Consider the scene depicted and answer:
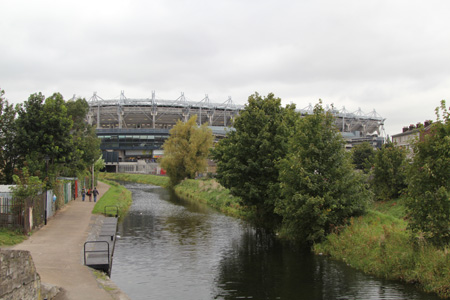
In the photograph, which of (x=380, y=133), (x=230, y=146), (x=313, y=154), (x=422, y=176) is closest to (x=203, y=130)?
(x=230, y=146)

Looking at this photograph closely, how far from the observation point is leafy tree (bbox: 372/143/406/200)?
103 ft

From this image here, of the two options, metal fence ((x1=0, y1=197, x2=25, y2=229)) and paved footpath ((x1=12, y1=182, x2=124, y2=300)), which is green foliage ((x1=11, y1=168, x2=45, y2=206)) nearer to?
metal fence ((x1=0, y1=197, x2=25, y2=229))

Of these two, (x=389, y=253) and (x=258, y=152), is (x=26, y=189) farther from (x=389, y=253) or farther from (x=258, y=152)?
(x=389, y=253)

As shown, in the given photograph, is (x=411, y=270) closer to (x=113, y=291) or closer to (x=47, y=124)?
(x=113, y=291)

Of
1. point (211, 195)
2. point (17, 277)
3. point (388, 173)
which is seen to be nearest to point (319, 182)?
point (388, 173)

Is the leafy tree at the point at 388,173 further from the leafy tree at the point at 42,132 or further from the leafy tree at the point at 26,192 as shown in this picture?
the leafy tree at the point at 26,192

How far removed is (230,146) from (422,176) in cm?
1382

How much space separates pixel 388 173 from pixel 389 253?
17226 millimetres

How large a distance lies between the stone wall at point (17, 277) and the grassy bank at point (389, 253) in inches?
493

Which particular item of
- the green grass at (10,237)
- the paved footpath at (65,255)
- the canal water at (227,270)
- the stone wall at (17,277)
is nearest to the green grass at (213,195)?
the canal water at (227,270)

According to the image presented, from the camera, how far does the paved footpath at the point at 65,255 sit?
12.2 metres

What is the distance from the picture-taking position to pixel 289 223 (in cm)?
2120

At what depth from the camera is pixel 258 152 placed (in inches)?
1022

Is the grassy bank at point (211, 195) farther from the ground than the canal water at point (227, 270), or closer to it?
farther from the ground
